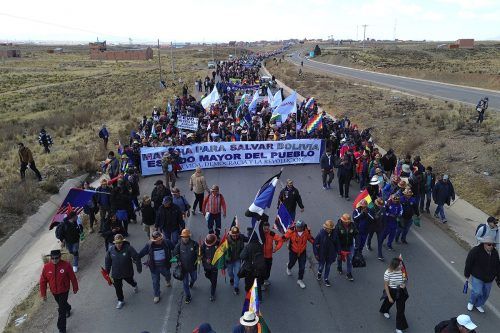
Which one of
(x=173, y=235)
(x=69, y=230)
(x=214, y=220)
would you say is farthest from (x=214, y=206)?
(x=69, y=230)

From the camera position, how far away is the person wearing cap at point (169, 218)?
Answer: 9.45 meters

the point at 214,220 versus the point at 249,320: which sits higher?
the point at 249,320

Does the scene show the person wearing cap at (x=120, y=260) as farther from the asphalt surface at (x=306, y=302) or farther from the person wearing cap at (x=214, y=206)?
the person wearing cap at (x=214, y=206)

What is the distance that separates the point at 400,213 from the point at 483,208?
464 cm

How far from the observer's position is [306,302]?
8.17 m

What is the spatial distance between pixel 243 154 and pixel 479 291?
1137 centimetres

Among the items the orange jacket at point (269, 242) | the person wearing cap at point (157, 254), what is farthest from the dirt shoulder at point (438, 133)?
the person wearing cap at point (157, 254)

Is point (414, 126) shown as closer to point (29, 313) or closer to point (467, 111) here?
point (467, 111)

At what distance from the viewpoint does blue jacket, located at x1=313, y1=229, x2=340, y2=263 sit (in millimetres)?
8359

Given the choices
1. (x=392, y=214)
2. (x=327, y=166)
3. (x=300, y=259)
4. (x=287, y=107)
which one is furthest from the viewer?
(x=287, y=107)

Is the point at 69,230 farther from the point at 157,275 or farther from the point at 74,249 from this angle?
the point at 157,275

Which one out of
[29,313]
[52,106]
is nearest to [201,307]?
[29,313]

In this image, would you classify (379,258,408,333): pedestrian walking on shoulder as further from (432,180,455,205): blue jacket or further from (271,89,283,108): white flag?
(271,89,283,108): white flag

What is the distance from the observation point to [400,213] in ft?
32.8
